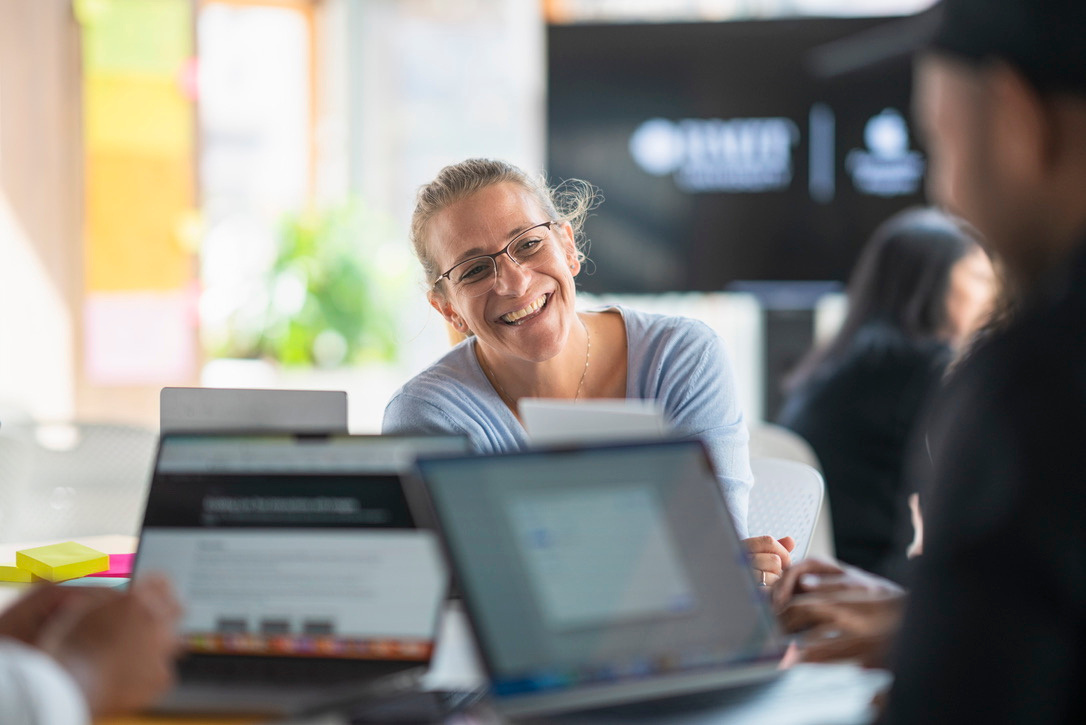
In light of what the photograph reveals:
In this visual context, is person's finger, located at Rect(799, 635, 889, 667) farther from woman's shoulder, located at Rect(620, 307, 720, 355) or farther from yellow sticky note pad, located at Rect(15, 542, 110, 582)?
yellow sticky note pad, located at Rect(15, 542, 110, 582)

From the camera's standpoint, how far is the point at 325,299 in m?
5.05

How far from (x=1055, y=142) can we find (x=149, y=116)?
11.9 feet

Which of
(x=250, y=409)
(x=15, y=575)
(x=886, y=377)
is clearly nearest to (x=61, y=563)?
(x=15, y=575)

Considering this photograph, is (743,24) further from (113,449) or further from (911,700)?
(911,700)

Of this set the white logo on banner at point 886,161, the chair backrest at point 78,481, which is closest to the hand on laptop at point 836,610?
the chair backrest at point 78,481

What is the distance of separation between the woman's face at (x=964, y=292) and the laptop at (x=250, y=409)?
2208mm

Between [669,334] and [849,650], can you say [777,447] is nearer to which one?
[669,334]

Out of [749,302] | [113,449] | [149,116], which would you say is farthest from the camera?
[749,302]

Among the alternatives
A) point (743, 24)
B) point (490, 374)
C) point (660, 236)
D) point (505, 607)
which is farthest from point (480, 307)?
point (743, 24)

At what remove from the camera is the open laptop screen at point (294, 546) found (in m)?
1.23

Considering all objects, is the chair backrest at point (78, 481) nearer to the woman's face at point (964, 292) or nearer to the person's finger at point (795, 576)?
the person's finger at point (795, 576)

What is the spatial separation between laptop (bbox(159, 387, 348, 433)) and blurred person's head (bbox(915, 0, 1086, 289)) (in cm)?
83

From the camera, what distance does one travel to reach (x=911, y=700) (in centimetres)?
80

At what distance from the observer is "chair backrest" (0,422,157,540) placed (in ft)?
8.69
